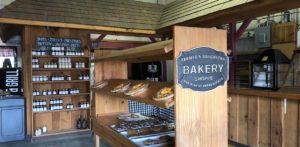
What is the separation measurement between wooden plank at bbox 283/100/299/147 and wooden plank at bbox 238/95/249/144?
0.77m

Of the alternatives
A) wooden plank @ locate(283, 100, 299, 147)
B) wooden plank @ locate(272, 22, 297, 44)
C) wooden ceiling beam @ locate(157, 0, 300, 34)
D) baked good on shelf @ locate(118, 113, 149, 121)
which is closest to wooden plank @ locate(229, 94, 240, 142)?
wooden plank @ locate(283, 100, 299, 147)

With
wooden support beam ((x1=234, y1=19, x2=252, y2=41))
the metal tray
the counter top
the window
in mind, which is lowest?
the metal tray

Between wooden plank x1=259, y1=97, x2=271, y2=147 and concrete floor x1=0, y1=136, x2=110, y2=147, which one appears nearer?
wooden plank x1=259, y1=97, x2=271, y2=147

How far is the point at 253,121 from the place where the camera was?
14.7 ft

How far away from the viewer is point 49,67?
223 inches

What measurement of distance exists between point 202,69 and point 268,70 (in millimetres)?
2585

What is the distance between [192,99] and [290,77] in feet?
14.7

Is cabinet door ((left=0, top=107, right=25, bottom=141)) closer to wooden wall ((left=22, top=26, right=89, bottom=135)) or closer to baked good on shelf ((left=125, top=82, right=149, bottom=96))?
wooden wall ((left=22, top=26, right=89, bottom=135))

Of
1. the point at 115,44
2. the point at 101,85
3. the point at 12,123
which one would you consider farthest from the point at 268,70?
the point at 115,44

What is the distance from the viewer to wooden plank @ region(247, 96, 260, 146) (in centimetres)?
441

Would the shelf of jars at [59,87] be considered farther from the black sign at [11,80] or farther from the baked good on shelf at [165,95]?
the baked good on shelf at [165,95]

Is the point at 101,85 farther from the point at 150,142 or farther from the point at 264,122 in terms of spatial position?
the point at 264,122

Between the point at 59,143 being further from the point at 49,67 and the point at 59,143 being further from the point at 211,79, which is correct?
the point at 211,79

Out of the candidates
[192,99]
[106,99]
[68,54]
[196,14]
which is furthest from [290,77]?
[68,54]
